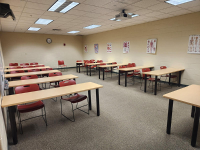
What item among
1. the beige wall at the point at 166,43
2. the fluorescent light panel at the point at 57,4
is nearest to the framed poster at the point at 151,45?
the beige wall at the point at 166,43

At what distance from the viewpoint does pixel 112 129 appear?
258 centimetres

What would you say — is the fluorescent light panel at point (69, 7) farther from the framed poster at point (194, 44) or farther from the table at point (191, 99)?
the framed poster at point (194, 44)

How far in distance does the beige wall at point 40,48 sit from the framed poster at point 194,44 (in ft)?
29.9

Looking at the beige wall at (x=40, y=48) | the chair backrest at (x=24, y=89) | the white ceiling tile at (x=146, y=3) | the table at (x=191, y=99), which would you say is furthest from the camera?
the beige wall at (x=40, y=48)

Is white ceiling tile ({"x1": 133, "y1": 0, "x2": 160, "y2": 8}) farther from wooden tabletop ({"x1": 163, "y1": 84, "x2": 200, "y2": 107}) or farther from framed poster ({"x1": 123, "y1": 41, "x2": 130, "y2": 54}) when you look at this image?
framed poster ({"x1": 123, "y1": 41, "x2": 130, "y2": 54})

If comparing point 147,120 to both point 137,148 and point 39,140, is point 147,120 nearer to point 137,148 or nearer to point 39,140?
point 137,148

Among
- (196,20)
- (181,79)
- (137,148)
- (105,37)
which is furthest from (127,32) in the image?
(137,148)

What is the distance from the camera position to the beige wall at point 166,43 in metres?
5.00

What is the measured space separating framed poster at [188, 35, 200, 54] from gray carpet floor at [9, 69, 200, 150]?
259 centimetres

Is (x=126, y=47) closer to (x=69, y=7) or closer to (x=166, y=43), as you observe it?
(x=166, y=43)

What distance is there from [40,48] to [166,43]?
897 centimetres

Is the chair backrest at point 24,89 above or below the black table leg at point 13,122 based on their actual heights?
above

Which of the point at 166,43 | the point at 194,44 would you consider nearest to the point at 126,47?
the point at 166,43

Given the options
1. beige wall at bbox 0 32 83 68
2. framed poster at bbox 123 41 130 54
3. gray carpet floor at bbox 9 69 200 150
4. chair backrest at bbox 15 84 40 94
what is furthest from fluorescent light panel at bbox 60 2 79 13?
beige wall at bbox 0 32 83 68
